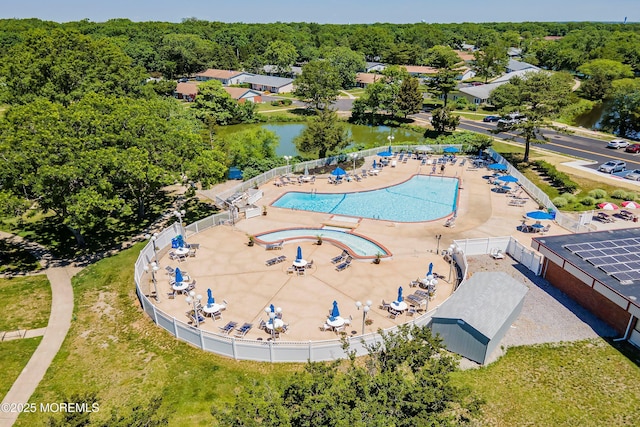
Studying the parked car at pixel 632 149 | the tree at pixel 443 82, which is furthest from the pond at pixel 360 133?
the parked car at pixel 632 149

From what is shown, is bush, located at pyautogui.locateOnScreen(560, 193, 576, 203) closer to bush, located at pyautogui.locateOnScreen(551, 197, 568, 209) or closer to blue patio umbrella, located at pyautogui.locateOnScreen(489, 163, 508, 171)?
bush, located at pyautogui.locateOnScreen(551, 197, 568, 209)

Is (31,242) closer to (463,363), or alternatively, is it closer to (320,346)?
(320,346)

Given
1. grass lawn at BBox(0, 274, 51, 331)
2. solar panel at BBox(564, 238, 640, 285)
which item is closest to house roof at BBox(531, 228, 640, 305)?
solar panel at BBox(564, 238, 640, 285)

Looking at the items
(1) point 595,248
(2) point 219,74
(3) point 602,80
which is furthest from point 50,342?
(2) point 219,74

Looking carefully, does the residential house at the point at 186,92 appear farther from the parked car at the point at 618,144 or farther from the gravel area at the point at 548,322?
the gravel area at the point at 548,322

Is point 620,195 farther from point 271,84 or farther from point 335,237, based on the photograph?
point 271,84

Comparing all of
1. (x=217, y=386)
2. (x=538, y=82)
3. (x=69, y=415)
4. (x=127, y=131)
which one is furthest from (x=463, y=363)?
(x=538, y=82)
